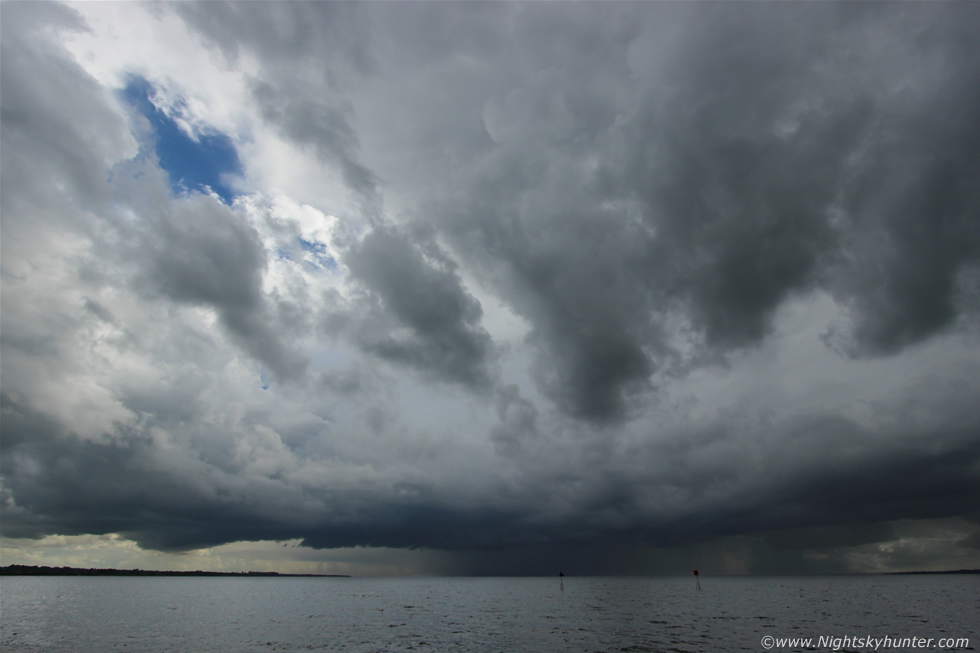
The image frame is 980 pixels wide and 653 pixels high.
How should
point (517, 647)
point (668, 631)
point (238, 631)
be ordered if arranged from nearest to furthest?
point (517, 647)
point (668, 631)
point (238, 631)

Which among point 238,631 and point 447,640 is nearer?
point 447,640

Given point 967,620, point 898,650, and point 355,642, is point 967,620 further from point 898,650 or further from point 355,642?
point 355,642

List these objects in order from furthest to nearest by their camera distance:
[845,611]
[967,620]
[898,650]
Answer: [845,611] < [967,620] < [898,650]

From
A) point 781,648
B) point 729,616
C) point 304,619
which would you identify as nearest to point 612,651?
point 781,648

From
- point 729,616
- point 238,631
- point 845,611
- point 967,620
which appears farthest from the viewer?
point 845,611

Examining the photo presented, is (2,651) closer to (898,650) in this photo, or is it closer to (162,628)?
(162,628)

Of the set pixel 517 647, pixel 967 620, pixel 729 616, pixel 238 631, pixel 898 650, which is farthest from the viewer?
pixel 729 616

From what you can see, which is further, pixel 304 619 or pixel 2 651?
pixel 304 619

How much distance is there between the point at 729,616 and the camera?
284ft

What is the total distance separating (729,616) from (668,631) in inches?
1153

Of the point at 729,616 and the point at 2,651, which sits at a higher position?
the point at 2,651

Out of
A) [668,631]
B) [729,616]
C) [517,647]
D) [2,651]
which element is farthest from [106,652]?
[729,616]

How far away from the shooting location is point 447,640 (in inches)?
2375

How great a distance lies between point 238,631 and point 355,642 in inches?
973
